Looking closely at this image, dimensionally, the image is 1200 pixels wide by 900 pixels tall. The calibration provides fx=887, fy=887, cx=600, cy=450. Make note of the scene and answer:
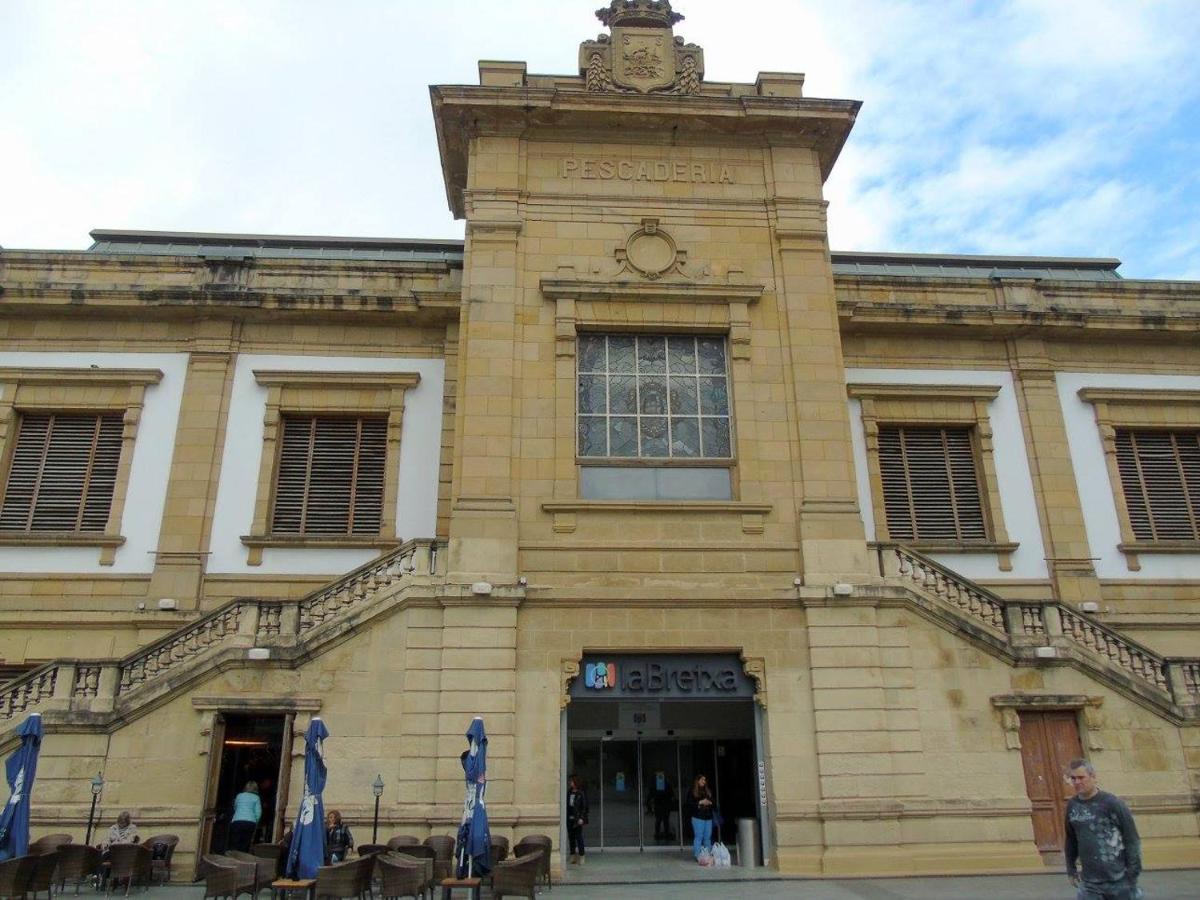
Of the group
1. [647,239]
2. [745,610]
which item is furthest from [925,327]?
[745,610]

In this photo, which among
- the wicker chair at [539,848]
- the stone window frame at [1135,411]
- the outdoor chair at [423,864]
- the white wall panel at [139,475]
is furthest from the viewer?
the stone window frame at [1135,411]

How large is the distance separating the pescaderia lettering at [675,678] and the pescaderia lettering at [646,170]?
34.2ft

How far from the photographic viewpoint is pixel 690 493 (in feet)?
56.1

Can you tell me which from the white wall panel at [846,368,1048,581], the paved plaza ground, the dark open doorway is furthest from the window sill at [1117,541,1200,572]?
the dark open doorway

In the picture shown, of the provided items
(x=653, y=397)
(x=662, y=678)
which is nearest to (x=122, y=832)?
(x=662, y=678)

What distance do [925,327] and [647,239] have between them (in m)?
7.65

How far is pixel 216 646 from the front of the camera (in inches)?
604

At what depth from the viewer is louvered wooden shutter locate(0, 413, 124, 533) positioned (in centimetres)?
1936

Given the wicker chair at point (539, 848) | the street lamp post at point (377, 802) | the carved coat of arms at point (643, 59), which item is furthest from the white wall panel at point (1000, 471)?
the street lamp post at point (377, 802)

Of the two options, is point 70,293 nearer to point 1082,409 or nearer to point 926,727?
point 926,727

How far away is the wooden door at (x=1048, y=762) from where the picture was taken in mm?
15453

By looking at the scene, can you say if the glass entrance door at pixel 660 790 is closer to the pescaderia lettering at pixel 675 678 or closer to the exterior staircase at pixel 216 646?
the pescaderia lettering at pixel 675 678

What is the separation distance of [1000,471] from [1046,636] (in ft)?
18.3

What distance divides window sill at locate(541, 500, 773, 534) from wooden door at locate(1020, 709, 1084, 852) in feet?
19.0
